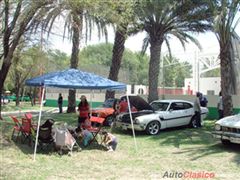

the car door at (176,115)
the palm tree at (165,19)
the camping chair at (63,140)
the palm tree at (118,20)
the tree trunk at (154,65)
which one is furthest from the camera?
the tree trunk at (154,65)

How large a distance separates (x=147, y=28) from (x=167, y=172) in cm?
1455

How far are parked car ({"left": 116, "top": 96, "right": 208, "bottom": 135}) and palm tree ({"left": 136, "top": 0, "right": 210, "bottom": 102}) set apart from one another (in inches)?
222

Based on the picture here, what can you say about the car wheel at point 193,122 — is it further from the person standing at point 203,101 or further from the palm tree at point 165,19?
the palm tree at point 165,19

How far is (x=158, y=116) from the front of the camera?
15180 millimetres

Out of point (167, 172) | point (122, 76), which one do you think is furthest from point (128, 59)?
point (167, 172)

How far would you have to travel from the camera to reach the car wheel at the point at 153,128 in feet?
48.6

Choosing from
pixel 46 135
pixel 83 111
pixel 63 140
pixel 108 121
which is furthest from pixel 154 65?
pixel 63 140

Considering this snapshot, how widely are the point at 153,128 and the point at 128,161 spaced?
5318mm

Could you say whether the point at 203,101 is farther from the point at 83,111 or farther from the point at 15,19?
the point at 15,19

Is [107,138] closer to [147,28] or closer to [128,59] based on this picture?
[147,28]

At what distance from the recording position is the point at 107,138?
37.8 ft

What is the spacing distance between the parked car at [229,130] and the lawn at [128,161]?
1.30 feet

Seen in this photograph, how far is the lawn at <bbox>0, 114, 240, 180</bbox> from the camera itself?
A: 8320 millimetres

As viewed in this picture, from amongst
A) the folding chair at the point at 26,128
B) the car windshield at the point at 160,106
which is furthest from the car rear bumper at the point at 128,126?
the folding chair at the point at 26,128
